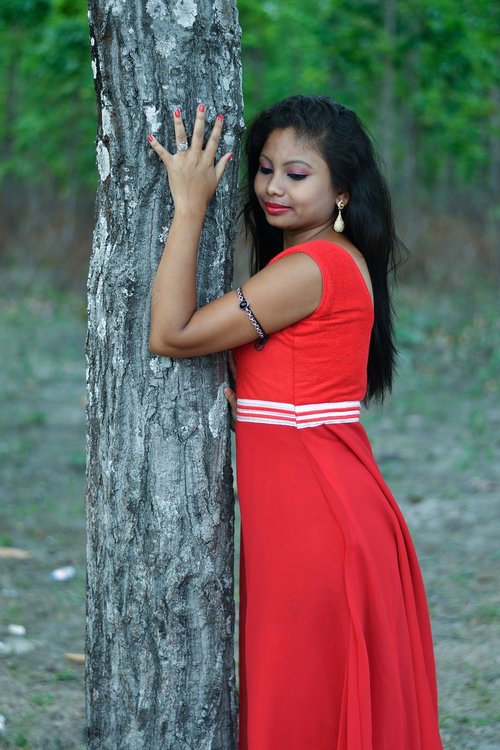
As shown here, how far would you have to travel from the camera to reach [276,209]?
2410mm

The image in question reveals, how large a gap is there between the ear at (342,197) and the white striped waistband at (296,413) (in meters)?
0.50

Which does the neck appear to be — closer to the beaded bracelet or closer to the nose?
the nose

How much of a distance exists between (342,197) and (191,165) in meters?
0.40

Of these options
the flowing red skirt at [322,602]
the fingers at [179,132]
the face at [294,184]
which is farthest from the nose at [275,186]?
the flowing red skirt at [322,602]

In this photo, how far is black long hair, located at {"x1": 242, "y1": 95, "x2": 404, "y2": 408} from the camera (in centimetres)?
239

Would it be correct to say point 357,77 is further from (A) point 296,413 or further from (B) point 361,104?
(A) point 296,413

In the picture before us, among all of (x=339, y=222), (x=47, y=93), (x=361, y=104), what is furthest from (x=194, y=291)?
(x=47, y=93)

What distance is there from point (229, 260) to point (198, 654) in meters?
1.02

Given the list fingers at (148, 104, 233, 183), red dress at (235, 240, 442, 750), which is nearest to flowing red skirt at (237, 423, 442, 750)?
red dress at (235, 240, 442, 750)

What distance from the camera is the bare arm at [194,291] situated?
2256 millimetres

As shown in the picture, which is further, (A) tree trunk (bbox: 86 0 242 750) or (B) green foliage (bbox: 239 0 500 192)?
(B) green foliage (bbox: 239 0 500 192)

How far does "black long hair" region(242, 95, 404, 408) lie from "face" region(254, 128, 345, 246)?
0.02m

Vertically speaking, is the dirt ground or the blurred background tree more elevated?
the blurred background tree

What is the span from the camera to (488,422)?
7.26m
